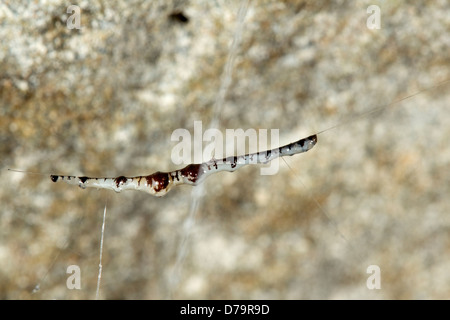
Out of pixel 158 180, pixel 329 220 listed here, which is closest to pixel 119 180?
pixel 158 180

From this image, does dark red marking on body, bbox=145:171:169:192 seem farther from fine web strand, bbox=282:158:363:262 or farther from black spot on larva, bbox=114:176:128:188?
fine web strand, bbox=282:158:363:262

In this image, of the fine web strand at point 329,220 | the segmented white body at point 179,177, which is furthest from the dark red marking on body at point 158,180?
the fine web strand at point 329,220

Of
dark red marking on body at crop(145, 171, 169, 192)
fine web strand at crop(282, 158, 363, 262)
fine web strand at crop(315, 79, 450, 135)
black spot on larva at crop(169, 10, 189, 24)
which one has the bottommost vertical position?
fine web strand at crop(282, 158, 363, 262)

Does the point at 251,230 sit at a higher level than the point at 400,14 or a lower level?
lower

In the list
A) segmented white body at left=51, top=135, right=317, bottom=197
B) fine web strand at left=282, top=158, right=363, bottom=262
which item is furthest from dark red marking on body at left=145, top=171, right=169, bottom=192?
fine web strand at left=282, top=158, right=363, bottom=262

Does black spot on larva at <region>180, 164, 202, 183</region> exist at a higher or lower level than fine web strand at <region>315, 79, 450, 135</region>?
lower

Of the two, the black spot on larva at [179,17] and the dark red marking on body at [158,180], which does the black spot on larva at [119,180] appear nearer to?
the dark red marking on body at [158,180]
